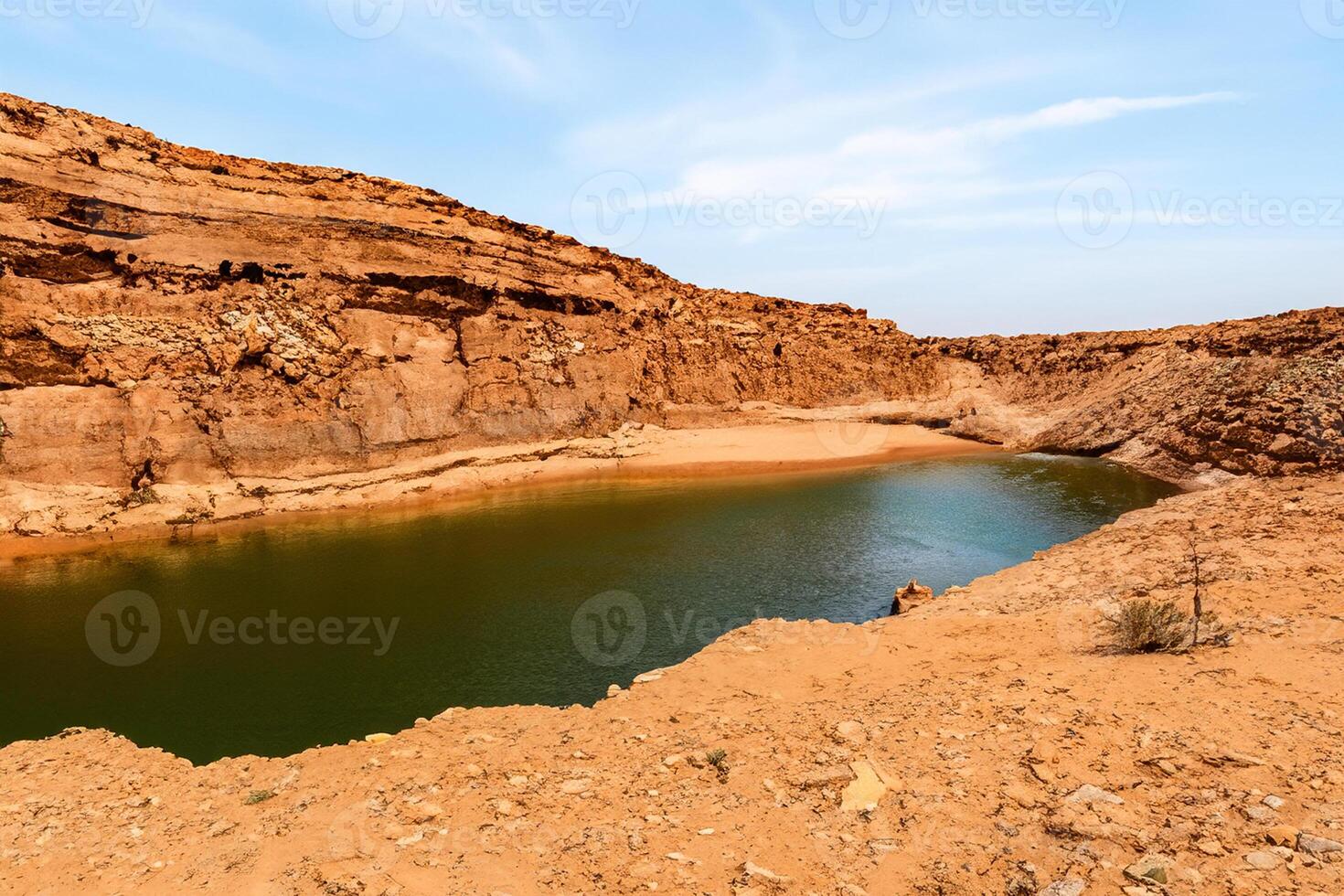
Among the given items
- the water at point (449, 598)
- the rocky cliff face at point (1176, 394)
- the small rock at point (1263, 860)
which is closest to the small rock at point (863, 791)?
the small rock at point (1263, 860)

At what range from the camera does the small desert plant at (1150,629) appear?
27.8ft

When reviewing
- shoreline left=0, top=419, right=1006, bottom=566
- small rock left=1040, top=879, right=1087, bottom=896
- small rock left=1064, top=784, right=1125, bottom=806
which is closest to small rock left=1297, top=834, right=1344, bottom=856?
→ small rock left=1064, top=784, right=1125, bottom=806

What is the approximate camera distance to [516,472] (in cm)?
3053

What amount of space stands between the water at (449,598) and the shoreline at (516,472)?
1.56 metres

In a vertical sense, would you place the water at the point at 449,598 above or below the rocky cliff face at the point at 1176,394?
below

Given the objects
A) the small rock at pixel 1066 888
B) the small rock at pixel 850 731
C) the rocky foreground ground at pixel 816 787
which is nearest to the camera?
the small rock at pixel 1066 888

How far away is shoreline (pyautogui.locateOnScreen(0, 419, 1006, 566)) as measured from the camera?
22.6 meters

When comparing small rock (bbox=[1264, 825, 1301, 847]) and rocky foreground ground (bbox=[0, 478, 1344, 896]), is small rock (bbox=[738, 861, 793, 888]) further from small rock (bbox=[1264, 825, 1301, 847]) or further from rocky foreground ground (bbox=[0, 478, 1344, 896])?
small rock (bbox=[1264, 825, 1301, 847])

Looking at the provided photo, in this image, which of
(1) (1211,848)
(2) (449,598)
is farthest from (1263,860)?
(2) (449,598)

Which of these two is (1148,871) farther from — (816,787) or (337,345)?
(337,345)

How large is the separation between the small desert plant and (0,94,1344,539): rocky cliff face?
17225mm

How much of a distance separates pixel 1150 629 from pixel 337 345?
29.1m

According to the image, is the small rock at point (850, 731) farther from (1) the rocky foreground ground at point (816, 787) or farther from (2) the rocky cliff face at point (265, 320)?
(2) the rocky cliff face at point (265, 320)

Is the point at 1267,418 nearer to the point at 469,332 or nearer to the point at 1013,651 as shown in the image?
the point at 1013,651
